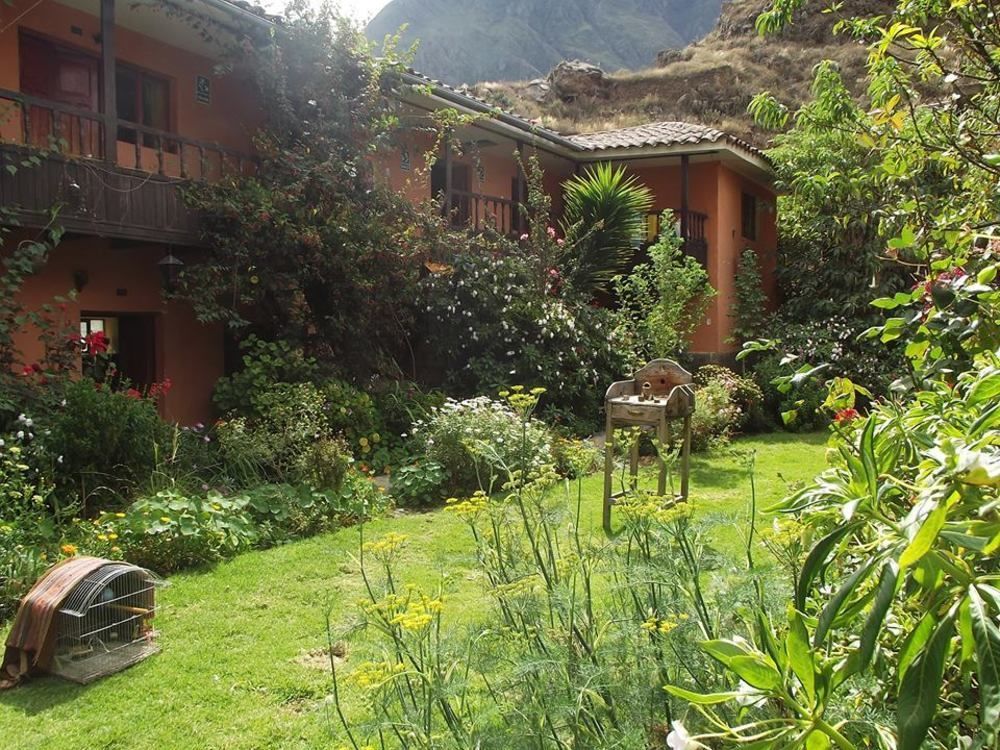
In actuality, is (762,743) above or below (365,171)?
below

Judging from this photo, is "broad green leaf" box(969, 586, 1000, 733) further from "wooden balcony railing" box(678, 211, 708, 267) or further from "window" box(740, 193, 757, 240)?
"window" box(740, 193, 757, 240)

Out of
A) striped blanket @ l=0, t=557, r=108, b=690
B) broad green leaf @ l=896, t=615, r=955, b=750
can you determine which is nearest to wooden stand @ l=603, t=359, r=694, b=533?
striped blanket @ l=0, t=557, r=108, b=690

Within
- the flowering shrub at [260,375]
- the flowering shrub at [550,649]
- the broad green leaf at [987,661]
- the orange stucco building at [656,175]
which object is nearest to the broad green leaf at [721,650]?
the broad green leaf at [987,661]

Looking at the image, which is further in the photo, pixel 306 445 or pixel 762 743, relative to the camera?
pixel 306 445

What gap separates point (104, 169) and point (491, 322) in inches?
211

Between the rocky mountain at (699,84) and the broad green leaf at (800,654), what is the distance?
3425 centimetres

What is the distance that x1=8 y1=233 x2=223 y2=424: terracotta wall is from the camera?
28.8 ft

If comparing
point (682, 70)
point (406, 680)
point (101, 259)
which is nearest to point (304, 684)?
point (406, 680)

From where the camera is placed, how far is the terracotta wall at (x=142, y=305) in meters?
8.78

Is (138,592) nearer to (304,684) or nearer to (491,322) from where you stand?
(304,684)

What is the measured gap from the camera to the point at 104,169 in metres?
7.89

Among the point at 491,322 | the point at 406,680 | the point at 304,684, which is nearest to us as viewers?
the point at 406,680

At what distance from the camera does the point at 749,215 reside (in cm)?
1805

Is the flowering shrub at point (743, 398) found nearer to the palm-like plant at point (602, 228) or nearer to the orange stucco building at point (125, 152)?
the palm-like plant at point (602, 228)
